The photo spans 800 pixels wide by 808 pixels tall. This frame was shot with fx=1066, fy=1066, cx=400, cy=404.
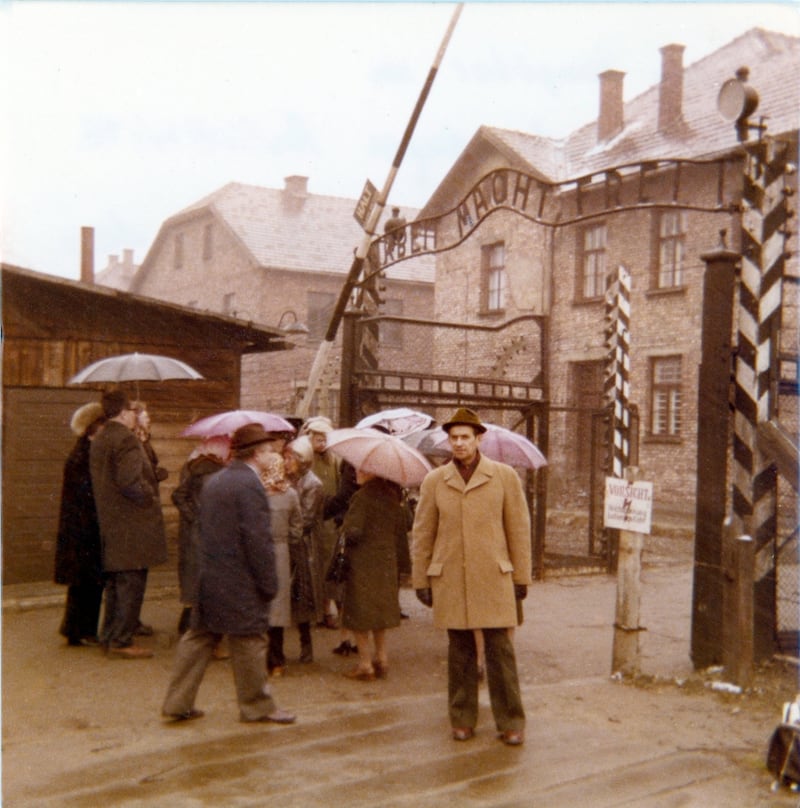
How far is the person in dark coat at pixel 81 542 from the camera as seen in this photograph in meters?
8.55

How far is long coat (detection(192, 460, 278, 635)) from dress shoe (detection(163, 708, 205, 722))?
1.92ft

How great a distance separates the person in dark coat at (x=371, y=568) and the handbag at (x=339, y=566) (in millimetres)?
43

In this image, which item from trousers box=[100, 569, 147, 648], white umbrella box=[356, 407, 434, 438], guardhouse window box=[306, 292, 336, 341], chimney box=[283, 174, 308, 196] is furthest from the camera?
chimney box=[283, 174, 308, 196]

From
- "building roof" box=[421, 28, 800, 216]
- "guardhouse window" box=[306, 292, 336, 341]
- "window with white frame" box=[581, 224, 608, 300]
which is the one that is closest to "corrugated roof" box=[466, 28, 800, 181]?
"building roof" box=[421, 28, 800, 216]

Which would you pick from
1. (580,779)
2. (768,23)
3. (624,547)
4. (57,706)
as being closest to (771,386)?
(624,547)

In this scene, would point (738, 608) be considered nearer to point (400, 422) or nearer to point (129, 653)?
point (400, 422)

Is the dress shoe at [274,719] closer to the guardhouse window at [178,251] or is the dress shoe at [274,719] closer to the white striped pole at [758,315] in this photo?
the white striped pole at [758,315]

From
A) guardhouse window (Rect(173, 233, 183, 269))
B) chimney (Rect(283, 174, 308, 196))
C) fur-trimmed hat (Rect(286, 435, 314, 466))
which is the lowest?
fur-trimmed hat (Rect(286, 435, 314, 466))

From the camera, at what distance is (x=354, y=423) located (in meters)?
11.1

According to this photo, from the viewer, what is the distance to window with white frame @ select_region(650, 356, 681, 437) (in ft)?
76.0

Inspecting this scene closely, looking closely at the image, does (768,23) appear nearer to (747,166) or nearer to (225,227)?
(747,166)

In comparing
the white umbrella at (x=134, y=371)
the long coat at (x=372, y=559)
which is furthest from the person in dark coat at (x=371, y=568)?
the white umbrella at (x=134, y=371)

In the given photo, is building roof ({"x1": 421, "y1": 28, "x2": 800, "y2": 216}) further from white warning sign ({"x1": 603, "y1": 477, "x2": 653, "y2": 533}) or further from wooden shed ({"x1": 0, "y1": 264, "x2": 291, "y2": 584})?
white warning sign ({"x1": 603, "y1": 477, "x2": 653, "y2": 533})

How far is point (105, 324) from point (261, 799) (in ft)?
24.1
